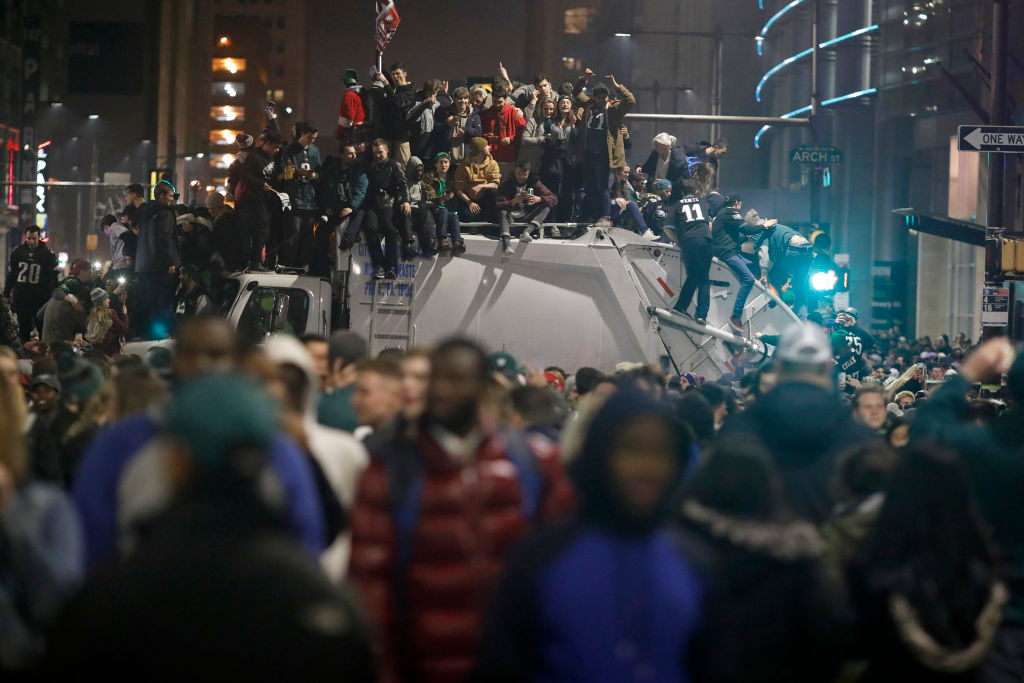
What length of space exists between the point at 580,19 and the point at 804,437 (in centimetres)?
6445

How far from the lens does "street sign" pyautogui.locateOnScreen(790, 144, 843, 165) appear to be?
1060 inches

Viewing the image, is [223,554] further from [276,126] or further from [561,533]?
[276,126]

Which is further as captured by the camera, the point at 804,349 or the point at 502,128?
the point at 502,128

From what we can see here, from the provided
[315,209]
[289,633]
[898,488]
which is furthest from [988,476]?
[315,209]

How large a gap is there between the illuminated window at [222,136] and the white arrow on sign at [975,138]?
165 meters

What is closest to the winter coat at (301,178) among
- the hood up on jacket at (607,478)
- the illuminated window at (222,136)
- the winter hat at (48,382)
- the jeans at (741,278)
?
the jeans at (741,278)

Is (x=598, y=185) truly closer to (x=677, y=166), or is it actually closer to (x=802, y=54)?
(x=677, y=166)

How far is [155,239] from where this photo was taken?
16.7 metres

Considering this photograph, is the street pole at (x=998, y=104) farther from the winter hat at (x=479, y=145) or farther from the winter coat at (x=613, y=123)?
the winter hat at (x=479, y=145)

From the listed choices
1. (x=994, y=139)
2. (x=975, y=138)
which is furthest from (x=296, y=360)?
(x=994, y=139)

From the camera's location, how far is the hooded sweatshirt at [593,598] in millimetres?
3572

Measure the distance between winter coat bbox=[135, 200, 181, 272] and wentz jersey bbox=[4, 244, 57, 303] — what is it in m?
3.79

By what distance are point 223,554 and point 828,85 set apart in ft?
189

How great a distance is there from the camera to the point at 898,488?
4441 mm
